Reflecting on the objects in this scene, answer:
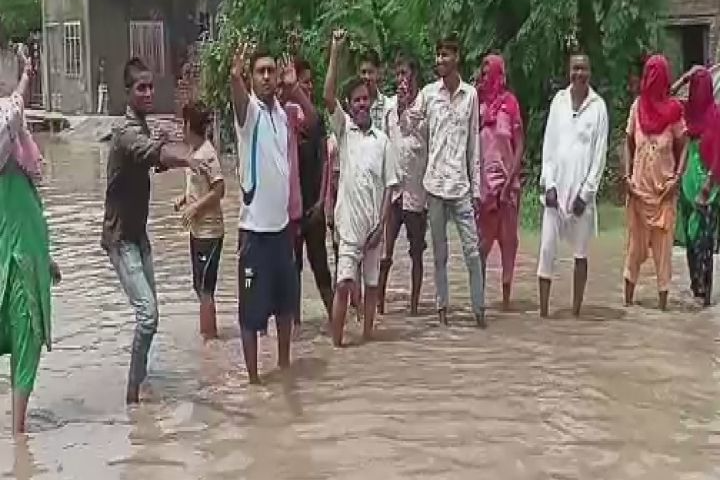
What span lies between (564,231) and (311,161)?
1.85 meters

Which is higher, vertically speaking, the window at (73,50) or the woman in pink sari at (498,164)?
the window at (73,50)

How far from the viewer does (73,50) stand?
130ft

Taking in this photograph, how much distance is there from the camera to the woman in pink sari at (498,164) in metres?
9.48

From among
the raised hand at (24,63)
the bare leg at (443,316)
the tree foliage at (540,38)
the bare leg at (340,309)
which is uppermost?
the tree foliage at (540,38)

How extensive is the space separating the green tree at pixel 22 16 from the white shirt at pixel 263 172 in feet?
136

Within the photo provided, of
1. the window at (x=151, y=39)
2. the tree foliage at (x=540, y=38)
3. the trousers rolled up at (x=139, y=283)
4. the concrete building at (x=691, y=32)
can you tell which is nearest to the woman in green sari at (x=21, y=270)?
the trousers rolled up at (x=139, y=283)

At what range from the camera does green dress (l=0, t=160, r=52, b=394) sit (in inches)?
260

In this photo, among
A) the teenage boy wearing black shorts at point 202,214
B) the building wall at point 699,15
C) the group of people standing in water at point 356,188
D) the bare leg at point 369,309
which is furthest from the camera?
the building wall at point 699,15

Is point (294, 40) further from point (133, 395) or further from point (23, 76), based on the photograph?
point (23, 76)

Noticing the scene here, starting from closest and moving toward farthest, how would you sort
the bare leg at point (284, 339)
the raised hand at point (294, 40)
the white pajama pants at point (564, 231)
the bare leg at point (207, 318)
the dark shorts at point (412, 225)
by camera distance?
1. the bare leg at point (284, 339)
2. the bare leg at point (207, 318)
3. the white pajama pants at point (564, 231)
4. the dark shorts at point (412, 225)
5. the raised hand at point (294, 40)

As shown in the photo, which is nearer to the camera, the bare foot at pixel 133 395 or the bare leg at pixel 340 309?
the bare foot at pixel 133 395

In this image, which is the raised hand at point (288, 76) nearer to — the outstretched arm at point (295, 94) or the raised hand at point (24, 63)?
the outstretched arm at point (295, 94)

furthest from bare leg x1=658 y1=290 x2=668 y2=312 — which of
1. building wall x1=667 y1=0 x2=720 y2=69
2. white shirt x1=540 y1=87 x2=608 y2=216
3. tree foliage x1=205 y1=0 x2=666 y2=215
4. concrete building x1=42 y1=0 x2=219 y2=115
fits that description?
concrete building x1=42 y1=0 x2=219 y2=115

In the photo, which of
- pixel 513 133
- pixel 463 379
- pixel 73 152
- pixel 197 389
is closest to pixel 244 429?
pixel 197 389
